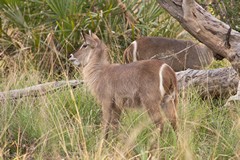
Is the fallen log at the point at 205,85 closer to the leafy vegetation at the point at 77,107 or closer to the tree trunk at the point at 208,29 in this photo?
the leafy vegetation at the point at 77,107

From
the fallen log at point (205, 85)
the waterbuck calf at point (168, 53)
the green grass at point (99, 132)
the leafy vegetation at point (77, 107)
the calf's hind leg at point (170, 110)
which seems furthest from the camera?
the waterbuck calf at point (168, 53)

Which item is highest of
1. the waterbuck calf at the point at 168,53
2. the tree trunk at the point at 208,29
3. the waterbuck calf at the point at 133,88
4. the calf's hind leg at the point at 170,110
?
the tree trunk at the point at 208,29

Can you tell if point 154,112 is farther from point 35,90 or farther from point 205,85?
point 35,90

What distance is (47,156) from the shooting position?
18.3 feet

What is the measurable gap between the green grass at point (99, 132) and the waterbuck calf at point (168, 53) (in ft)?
5.77

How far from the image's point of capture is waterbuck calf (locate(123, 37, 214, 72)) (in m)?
9.05

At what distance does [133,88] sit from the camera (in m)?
6.24

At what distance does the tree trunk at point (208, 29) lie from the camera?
620 cm

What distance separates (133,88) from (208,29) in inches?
37.0

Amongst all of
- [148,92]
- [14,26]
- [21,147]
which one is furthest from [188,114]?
[14,26]

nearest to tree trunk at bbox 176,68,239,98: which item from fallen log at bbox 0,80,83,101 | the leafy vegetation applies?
the leafy vegetation

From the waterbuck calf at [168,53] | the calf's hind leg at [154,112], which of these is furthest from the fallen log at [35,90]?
the waterbuck calf at [168,53]

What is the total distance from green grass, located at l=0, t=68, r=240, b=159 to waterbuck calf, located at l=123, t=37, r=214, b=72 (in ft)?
5.77

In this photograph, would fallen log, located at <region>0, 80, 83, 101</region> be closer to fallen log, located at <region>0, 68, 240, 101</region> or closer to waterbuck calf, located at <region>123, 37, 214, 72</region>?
fallen log, located at <region>0, 68, 240, 101</region>
